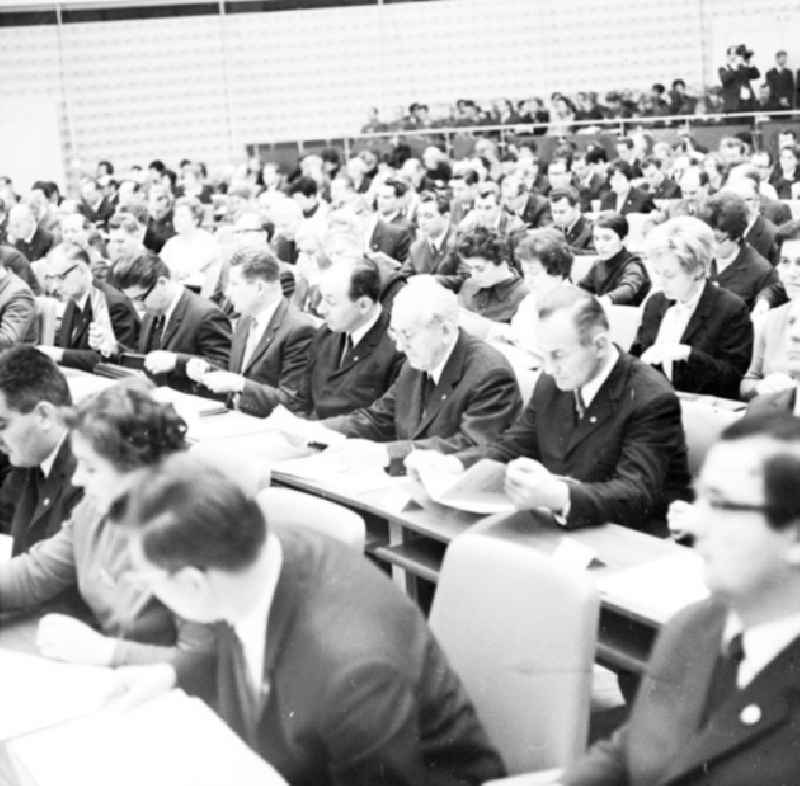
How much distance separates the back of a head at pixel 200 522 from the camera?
180 cm

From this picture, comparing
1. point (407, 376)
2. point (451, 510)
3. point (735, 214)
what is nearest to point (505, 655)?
point (451, 510)

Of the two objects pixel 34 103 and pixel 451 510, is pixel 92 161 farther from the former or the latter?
pixel 451 510

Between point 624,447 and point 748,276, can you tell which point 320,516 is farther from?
point 748,276

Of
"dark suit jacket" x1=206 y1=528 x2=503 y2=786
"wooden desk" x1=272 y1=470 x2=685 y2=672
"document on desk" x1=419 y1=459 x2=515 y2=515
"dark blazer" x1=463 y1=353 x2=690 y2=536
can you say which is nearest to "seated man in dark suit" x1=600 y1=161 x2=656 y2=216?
"dark blazer" x1=463 y1=353 x2=690 y2=536

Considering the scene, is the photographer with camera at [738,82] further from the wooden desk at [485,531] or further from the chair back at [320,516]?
the chair back at [320,516]

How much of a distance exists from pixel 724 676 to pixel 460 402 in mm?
2679

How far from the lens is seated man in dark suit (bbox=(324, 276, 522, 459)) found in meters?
4.25

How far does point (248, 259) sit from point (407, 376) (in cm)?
130

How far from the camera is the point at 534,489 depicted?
3.15 meters

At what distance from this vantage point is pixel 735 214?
21.2 ft

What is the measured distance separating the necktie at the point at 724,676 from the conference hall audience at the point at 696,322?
3.34 metres

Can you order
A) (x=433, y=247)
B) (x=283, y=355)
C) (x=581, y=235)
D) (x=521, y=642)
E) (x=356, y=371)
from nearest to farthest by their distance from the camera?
(x=521, y=642), (x=356, y=371), (x=283, y=355), (x=433, y=247), (x=581, y=235)

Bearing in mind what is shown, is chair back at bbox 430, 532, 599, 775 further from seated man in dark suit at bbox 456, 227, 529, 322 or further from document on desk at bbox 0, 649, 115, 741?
seated man in dark suit at bbox 456, 227, 529, 322

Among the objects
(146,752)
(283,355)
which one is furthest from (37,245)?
(146,752)
